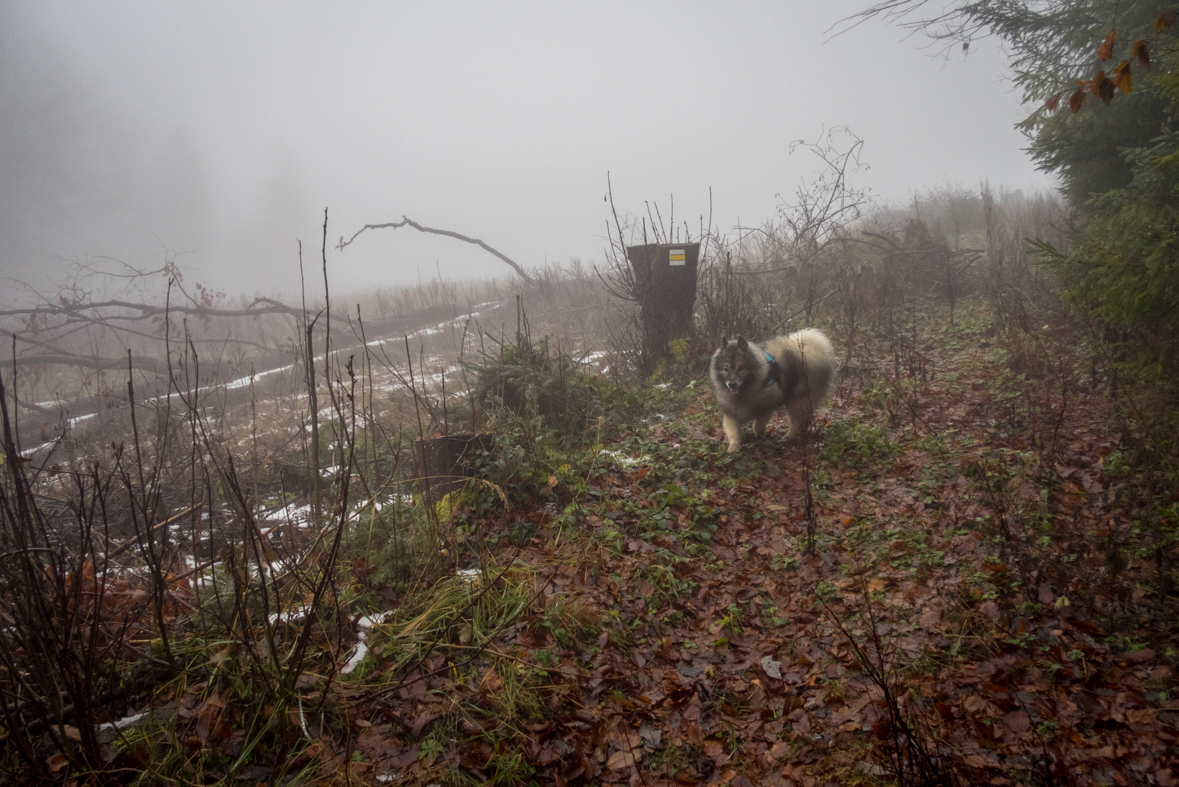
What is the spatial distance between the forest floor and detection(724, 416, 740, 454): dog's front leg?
0.59m

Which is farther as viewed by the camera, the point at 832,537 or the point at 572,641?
the point at 832,537

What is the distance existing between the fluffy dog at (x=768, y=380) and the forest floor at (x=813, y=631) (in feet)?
2.63

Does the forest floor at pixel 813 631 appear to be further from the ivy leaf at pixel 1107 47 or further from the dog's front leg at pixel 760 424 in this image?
the ivy leaf at pixel 1107 47

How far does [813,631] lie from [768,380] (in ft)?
10.2

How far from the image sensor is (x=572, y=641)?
336 centimetres

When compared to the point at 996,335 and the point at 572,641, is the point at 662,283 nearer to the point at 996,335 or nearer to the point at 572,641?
the point at 996,335

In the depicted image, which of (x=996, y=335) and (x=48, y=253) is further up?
(x=48, y=253)

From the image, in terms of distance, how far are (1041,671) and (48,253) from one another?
38.6 m

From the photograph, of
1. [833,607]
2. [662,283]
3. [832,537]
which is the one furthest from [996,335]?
[833,607]

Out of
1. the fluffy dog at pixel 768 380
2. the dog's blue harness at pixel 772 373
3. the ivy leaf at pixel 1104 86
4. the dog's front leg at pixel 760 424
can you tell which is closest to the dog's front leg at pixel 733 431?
the fluffy dog at pixel 768 380

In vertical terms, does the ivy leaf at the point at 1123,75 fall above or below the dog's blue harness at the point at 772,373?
above

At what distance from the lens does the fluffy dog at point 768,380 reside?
233 inches

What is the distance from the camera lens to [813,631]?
3.39 metres

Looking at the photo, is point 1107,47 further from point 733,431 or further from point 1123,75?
point 733,431
